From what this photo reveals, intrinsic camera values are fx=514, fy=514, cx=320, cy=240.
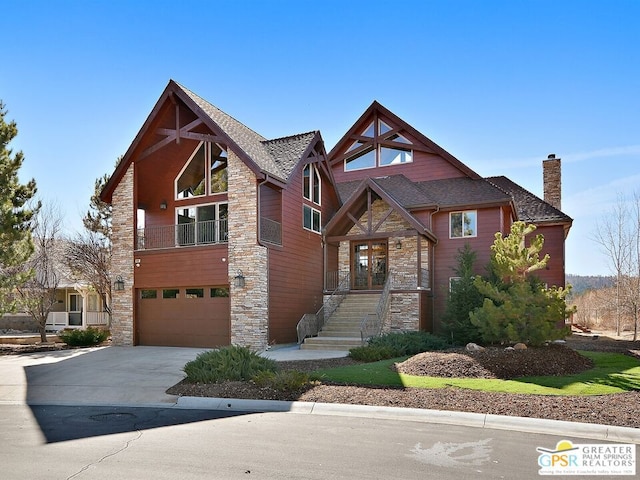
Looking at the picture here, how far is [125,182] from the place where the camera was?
20016 millimetres

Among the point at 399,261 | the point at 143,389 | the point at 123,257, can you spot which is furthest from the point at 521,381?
the point at 123,257

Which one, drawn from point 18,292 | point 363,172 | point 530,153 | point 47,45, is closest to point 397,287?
point 363,172

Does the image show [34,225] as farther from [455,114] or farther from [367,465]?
[367,465]

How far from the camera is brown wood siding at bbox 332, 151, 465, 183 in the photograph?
24609 millimetres

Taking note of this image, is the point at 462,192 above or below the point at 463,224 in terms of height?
above

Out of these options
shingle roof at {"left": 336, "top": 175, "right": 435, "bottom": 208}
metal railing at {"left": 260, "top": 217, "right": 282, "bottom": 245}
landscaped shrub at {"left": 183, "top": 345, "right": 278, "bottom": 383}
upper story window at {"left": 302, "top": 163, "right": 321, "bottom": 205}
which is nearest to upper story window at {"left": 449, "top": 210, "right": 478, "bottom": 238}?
shingle roof at {"left": 336, "top": 175, "right": 435, "bottom": 208}

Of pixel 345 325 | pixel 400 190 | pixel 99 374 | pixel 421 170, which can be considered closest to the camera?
pixel 99 374

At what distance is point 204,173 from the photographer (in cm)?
2033

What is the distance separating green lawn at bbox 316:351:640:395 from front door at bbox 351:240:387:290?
9.88 metres

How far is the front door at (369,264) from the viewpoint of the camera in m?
22.1

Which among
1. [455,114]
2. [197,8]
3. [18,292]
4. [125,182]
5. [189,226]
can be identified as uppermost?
[197,8]

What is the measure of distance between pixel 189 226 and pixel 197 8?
9244mm

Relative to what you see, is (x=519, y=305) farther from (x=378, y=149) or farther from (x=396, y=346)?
(x=378, y=149)

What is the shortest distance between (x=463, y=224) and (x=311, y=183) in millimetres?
6778
